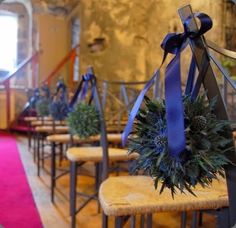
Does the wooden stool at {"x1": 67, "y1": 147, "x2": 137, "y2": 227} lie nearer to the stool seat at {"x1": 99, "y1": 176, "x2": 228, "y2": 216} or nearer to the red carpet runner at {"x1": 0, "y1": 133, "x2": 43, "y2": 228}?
the red carpet runner at {"x1": 0, "y1": 133, "x2": 43, "y2": 228}

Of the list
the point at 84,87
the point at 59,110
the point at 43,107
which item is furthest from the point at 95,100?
the point at 43,107

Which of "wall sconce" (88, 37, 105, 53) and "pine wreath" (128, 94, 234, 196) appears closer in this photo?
"pine wreath" (128, 94, 234, 196)

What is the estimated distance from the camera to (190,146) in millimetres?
724

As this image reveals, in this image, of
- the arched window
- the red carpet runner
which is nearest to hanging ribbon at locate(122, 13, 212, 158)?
the red carpet runner

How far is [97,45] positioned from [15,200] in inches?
133

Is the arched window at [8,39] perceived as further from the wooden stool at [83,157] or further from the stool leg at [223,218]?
the stool leg at [223,218]

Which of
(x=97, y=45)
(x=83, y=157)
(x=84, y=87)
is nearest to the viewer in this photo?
(x=83, y=157)

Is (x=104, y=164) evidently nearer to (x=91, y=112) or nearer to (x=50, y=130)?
(x=91, y=112)

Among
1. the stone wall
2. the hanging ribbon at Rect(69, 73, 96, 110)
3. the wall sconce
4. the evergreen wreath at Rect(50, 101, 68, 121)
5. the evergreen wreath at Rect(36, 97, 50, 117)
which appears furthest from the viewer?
the wall sconce

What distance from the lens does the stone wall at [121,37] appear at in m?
2.57

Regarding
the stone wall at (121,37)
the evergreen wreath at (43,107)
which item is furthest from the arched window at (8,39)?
the evergreen wreath at (43,107)

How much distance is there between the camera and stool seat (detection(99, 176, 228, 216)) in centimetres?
97

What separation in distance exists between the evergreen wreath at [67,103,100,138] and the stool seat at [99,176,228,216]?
3.18 feet

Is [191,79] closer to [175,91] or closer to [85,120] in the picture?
[175,91]
